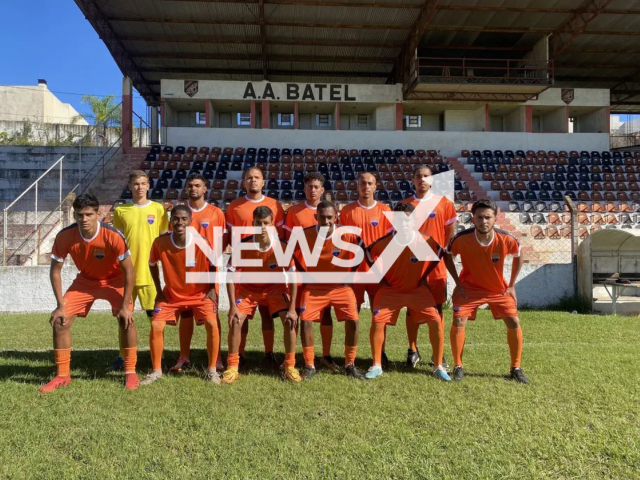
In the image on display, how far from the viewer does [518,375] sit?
4477 mm

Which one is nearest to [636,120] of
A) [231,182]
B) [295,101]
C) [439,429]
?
[295,101]

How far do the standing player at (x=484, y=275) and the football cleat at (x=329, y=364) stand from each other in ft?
4.12

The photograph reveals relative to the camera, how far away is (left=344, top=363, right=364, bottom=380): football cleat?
456 centimetres

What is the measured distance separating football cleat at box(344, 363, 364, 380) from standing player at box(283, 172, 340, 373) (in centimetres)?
26

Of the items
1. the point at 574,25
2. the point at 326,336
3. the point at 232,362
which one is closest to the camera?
the point at 232,362

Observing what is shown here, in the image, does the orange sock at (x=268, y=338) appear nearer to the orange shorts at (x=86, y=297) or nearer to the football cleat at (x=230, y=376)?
the football cleat at (x=230, y=376)

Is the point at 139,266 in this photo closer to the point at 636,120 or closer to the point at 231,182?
the point at 231,182

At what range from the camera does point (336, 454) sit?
9.46 ft

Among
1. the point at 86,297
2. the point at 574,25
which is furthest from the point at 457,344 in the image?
the point at 574,25

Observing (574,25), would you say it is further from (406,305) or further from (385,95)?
(406,305)

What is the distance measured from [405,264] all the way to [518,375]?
5.10ft

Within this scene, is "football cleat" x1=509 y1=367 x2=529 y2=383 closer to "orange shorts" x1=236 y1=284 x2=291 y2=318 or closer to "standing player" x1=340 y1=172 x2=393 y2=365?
"standing player" x1=340 y1=172 x2=393 y2=365

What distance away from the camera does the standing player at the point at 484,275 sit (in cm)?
477

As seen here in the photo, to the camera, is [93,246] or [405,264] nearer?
[93,246]
